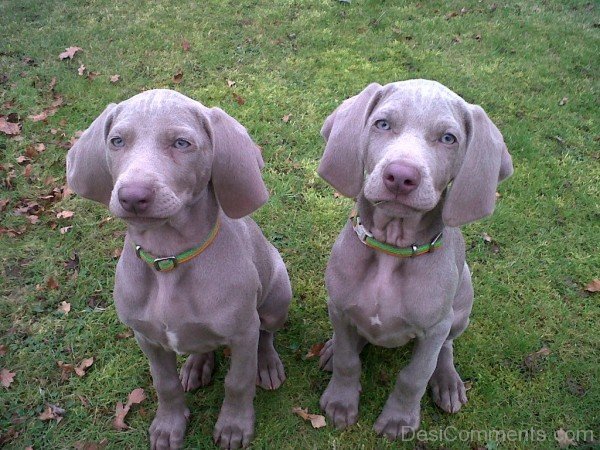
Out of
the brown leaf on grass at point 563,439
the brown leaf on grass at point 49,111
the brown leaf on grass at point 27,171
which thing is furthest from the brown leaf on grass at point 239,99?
the brown leaf on grass at point 563,439

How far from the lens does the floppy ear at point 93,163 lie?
2.45m

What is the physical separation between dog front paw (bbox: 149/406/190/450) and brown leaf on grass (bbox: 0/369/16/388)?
1206 millimetres

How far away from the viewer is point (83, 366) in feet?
12.7

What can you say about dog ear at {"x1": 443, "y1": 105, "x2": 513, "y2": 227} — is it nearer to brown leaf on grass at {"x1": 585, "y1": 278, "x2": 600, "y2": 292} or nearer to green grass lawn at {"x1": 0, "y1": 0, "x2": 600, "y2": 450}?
green grass lawn at {"x1": 0, "y1": 0, "x2": 600, "y2": 450}

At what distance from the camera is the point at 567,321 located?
4289mm

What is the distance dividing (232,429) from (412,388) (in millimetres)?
1176

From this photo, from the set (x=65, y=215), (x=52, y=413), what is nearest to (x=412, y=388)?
(x=52, y=413)

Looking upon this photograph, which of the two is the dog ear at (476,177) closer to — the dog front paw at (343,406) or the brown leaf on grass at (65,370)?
the dog front paw at (343,406)

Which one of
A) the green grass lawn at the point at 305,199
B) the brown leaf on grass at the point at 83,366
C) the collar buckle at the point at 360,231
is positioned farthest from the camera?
the brown leaf on grass at the point at 83,366

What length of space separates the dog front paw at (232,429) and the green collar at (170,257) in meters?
1.25

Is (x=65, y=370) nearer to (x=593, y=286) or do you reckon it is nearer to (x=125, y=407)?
(x=125, y=407)

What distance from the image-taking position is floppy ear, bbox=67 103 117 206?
2.45 meters

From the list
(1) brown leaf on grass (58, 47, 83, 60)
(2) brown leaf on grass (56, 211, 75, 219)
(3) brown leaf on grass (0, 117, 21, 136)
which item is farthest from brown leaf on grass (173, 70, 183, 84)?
(2) brown leaf on grass (56, 211, 75, 219)

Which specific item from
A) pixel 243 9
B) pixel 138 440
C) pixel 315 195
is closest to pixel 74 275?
pixel 138 440
